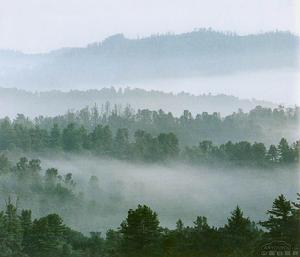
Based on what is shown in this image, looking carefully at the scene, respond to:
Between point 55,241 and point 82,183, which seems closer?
point 55,241

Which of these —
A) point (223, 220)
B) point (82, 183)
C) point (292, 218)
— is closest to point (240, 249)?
point (292, 218)

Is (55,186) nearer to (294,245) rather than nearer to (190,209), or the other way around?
(190,209)

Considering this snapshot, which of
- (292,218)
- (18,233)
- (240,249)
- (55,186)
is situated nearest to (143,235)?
(240,249)

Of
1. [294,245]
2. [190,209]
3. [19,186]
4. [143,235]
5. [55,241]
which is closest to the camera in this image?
[294,245]

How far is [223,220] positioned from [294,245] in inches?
5239

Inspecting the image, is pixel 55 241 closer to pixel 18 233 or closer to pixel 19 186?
pixel 18 233

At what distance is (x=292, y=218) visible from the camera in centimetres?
4331

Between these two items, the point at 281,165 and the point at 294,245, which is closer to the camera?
the point at 294,245

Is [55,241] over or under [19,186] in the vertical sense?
under

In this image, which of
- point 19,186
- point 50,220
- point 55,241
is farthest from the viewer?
point 19,186

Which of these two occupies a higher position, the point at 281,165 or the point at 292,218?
the point at 281,165

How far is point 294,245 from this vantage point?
136ft

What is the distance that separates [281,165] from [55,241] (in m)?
143

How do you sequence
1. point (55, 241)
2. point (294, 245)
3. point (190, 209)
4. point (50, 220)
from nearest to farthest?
point (294, 245) → point (55, 241) → point (50, 220) → point (190, 209)
